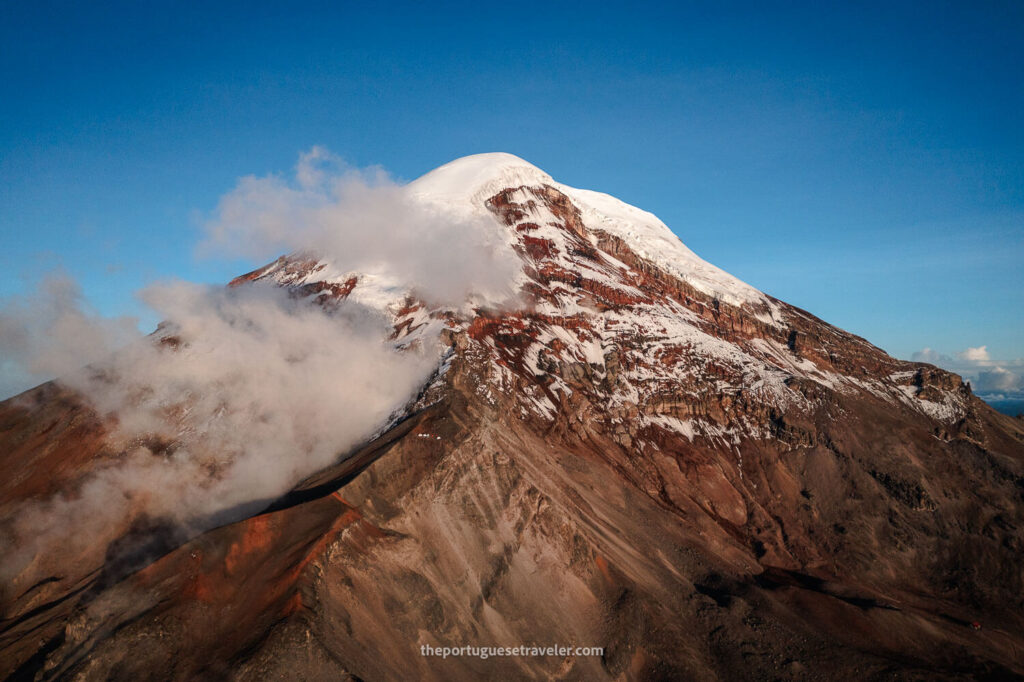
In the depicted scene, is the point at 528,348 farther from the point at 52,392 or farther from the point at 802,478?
the point at 52,392

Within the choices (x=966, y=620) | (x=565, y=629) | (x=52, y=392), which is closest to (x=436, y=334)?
(x=565, y=629)

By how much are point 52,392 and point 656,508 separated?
222 ft

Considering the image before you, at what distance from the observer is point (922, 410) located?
86.5 meters

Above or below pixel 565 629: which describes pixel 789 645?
below

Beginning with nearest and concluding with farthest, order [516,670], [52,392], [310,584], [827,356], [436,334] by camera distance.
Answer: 1. [310,584]
2. [516,670]
3. [52,392]
4. [436,334]
5. [827,356]

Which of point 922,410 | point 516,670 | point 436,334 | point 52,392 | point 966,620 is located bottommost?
point 966,620

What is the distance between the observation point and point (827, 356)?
99.3 m

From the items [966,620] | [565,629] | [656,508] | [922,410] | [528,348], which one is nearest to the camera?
[565,629]

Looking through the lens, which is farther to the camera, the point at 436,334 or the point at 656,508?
the point at 436,334

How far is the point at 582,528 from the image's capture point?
49.4 m

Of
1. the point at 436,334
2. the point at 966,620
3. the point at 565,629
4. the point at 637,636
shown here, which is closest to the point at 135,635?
the point at 565,629

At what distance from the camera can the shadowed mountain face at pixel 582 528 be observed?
116 ft

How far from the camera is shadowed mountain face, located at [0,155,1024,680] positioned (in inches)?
1387

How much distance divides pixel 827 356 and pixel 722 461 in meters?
41.2
